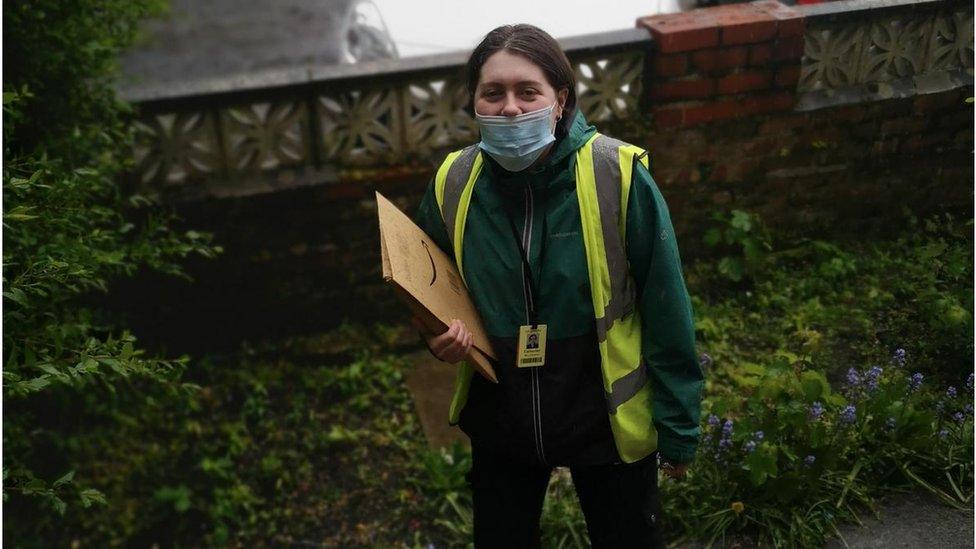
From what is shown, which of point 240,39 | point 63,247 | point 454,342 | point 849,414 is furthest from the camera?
point 240,39

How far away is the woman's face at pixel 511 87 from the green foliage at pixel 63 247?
1.15m

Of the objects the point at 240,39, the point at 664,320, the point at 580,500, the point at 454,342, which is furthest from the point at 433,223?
the point at 240,39

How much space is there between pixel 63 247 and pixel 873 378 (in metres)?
2.66

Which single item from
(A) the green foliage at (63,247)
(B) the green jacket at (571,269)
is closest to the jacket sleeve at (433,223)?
(B) the green jacket at (571,269)

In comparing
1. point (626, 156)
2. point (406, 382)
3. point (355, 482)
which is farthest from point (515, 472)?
point (406, 382)

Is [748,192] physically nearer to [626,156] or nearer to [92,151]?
[626,156]

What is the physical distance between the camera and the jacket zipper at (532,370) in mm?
2078

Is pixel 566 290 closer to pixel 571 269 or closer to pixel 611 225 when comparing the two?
pixel 571 269

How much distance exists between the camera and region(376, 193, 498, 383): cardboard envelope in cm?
194

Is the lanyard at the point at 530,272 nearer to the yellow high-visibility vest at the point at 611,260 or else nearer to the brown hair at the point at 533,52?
the yellow high-visibility vest at the point at 611,260

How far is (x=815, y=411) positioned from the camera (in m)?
2.83

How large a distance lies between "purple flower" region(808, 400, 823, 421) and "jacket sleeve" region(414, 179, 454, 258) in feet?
4.47

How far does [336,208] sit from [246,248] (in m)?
0.49

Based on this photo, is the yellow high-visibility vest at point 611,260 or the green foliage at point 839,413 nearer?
the yellow high-visibility vest at point 611,260
